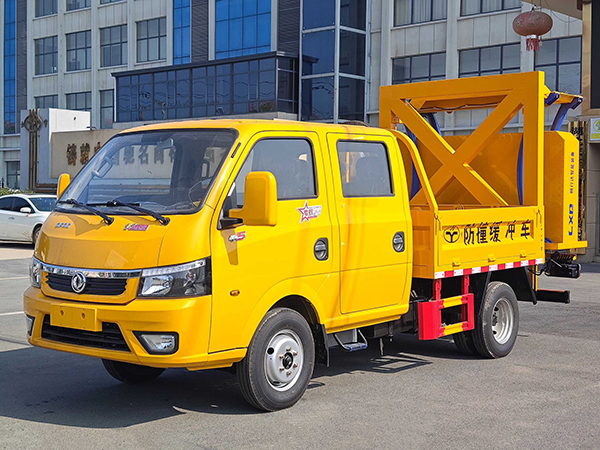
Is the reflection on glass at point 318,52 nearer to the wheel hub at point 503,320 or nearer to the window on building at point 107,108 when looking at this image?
the window on building at point 107,108

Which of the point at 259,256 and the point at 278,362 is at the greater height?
the point at 259,256

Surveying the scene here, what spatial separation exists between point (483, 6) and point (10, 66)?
3887 cm

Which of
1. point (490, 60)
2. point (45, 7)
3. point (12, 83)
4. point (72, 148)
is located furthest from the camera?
point (12, 83)

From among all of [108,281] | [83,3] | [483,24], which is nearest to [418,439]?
[108,281]

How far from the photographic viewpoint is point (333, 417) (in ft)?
21.2

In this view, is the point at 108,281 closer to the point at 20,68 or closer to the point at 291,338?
the point at 291,338

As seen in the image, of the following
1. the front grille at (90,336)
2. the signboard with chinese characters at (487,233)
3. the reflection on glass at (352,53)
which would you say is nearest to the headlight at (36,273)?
the front grille at (90,336)

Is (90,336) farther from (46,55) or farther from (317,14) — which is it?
(46,55)

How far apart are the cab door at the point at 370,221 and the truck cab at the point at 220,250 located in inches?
0.6

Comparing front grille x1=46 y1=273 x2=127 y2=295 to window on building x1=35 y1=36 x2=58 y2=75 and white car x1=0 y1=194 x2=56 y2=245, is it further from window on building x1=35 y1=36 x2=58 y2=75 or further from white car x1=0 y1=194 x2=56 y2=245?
window on building x1=35 y1=36 x2=58 y2=75

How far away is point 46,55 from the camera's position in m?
60.4

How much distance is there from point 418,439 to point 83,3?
56.6 m

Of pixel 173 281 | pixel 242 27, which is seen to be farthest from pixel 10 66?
pixel 173 281

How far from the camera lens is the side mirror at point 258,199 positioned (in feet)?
20.0
